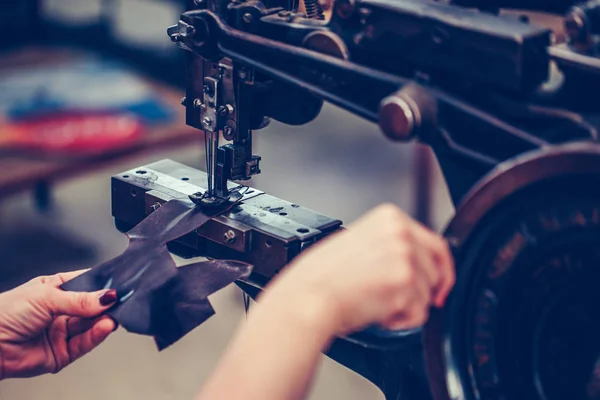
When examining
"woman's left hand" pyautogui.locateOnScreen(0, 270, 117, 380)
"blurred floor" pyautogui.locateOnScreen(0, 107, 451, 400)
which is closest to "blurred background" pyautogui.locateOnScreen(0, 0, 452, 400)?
"blurred floor" pyautogui.locateOnScreen(0, 107, 451, 400)

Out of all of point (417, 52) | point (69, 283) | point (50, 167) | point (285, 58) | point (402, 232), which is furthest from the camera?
point (50, 167)

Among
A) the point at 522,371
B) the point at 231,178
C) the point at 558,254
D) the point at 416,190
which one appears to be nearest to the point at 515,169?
the point at 558,254

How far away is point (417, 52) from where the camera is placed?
98cm

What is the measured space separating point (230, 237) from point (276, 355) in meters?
0.40

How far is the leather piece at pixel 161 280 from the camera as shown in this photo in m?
1.11

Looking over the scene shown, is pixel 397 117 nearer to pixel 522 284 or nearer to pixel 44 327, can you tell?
pixel 522 284

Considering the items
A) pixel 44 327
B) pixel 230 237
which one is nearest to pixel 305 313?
pixel 230 237

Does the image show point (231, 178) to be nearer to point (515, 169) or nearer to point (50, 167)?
point (515, 169)

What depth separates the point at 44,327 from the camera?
4.30 feet

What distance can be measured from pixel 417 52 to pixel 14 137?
85.3 inches

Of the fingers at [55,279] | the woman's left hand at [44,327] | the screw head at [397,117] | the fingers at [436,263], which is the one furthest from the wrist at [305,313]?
the fingers at [55,279]

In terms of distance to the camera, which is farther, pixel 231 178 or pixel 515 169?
pixel 231 178

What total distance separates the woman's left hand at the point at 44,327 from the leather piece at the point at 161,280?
3 cm

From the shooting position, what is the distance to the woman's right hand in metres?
0.84
